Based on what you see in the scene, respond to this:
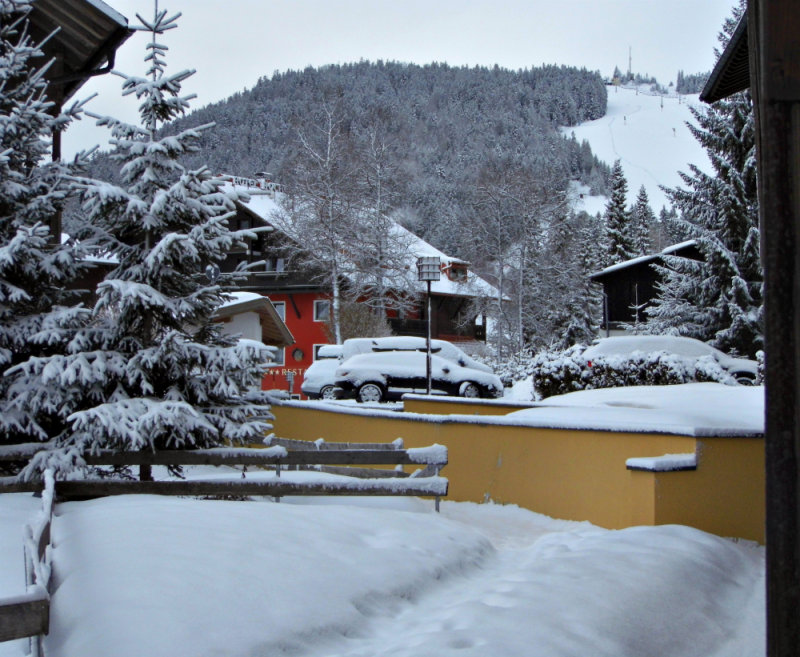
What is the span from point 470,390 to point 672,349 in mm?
7369

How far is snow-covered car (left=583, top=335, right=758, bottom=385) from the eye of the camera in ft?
72.2

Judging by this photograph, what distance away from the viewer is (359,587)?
5656 mm

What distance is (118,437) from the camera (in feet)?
28.2

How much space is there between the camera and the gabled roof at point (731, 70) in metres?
9.02

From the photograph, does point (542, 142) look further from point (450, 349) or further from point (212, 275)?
point (212, 275)

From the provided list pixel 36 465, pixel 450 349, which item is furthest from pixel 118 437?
pixel 450 349

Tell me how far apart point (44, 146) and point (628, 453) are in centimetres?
715

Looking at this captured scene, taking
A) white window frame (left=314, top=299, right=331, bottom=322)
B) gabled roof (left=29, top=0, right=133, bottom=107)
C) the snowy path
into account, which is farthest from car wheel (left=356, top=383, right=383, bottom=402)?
white window frame (left=314, top=299, right=331, bottom=322)

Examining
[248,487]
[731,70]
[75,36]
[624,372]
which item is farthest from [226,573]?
[624,372]

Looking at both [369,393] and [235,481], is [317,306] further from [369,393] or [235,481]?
[235,481]

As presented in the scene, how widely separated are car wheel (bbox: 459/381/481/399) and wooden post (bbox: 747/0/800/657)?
2500cm

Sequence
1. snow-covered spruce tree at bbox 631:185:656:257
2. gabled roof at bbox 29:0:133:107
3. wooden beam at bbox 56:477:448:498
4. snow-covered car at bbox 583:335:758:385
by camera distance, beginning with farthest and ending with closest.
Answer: snow-covered spruce tree at bbox 631:185:656:257 → snow-covered car at bbox 583:335:758:385 → gabled roof at bbox 29:0:133:107 → wooden beam at bbox 56:477:448:498

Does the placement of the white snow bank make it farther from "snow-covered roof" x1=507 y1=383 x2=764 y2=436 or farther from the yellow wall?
"snow-covered roof" x1=507 y1=383 x2=764 y2=436

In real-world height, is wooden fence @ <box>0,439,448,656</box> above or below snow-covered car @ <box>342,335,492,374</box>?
below
